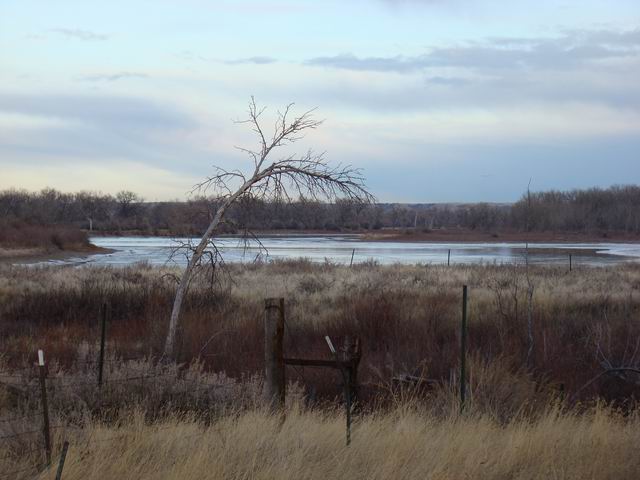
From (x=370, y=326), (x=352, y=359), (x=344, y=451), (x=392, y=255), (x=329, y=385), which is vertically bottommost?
(x=329, y=385)

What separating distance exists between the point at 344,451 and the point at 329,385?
201 inches

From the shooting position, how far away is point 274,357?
24.1 ft

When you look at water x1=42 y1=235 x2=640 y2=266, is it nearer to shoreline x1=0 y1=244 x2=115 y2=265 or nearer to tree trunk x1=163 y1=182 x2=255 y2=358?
shoreline x1=0 y1=244 x2=115 y2=265

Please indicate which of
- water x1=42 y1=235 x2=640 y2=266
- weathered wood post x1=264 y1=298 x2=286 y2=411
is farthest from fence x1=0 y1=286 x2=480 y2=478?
water x1=42 y1=235 x2=640 y2=266

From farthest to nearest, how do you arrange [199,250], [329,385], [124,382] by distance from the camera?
[199,250] < [329,385] < [124,382]

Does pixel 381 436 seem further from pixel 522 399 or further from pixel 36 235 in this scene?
pixel 36 235

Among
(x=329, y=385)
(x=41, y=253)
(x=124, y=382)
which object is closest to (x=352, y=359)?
(x=124, y=382)

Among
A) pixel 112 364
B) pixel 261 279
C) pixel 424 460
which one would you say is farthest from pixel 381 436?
pixel 261 279

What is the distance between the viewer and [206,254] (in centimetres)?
1264

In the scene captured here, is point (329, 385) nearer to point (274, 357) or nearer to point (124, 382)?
point (124, 382)

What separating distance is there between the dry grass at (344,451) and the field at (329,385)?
0.02 m

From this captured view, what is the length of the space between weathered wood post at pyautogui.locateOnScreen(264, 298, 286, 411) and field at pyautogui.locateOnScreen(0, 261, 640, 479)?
1.01 ft

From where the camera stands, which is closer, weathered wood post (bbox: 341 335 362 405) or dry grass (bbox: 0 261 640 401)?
weathered wood post (bbox: 341 335 362 405)

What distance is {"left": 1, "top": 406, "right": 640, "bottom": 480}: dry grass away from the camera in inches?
209
